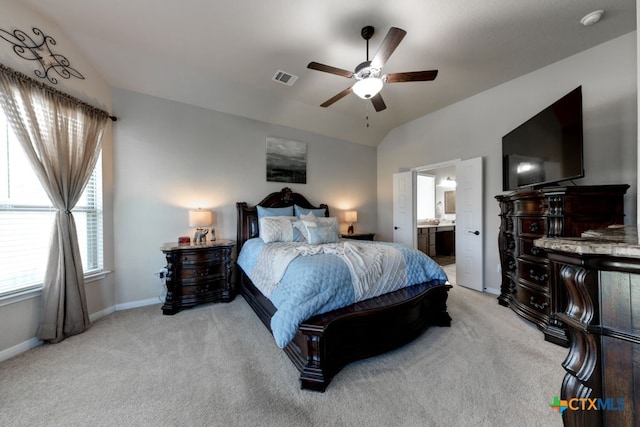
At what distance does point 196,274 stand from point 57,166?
1802 millimetres

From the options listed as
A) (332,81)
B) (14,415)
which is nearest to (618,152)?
(332,81)

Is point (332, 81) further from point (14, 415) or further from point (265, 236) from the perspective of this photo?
point (14, 415)

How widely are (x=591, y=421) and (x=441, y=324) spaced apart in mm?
1941

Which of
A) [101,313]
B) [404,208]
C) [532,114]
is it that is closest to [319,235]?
[404,208]

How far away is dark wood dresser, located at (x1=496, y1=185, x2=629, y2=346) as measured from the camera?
227 centimetres

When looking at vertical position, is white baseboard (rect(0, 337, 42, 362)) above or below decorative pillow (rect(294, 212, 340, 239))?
below

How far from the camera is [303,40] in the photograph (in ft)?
8.54

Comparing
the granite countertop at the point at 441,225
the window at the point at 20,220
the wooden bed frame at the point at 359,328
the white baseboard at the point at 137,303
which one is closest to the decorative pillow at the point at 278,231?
the wooden bed frame at the point at 359,328

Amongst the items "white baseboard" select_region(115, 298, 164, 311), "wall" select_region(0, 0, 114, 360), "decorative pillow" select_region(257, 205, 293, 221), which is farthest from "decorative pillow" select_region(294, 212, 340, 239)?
"wall" select_region(0, 0, 114, 360)

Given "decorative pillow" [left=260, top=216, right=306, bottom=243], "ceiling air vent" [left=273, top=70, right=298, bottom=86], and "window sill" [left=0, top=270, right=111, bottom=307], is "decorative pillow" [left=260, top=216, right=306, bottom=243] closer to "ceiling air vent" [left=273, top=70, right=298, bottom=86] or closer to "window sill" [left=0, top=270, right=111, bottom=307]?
"ceiling air vent" [left=273, top=70, right=298, bottom=86]

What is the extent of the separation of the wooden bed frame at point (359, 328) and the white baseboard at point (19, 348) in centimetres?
206

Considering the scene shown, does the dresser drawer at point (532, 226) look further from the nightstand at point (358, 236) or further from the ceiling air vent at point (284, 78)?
the ceiling air vent at point (284, 78)

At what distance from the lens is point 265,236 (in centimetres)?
346

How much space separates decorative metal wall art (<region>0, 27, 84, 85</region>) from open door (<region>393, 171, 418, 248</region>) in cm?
518
